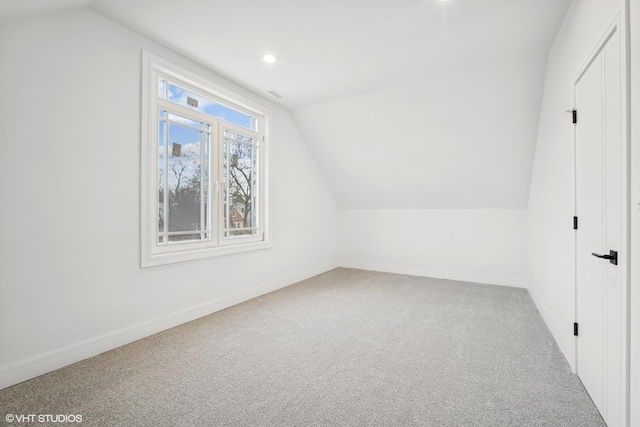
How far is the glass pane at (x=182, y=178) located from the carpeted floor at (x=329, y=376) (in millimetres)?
1064

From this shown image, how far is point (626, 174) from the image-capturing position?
139 cm

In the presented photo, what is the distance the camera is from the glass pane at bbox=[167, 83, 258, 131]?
3160 millimetres

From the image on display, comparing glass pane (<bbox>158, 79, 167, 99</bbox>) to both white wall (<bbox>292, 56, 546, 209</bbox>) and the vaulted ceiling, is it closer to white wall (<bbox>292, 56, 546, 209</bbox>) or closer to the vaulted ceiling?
the vaulted ceiling

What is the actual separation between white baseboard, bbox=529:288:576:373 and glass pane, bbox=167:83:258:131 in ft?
13.2

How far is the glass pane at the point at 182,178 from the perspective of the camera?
301 cm

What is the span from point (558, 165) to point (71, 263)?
4.07m

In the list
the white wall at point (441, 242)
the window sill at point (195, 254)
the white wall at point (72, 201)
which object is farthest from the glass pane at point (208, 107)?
the white wall at point (441, 242)

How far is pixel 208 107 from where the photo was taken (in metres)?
3.52

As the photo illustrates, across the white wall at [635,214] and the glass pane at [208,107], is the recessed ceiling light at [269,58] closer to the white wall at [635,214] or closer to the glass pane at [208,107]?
the glass pane at [208,107]

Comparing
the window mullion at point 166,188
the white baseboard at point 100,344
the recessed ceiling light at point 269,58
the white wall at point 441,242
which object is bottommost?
the white baseboard at point 100,344

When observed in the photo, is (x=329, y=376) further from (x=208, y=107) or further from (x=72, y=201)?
(x=208, y=107)

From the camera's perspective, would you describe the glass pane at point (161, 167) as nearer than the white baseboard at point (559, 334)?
No

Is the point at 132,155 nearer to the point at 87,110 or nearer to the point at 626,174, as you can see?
the point at 87,110

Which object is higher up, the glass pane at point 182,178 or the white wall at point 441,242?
the glass pane at point 182,178
